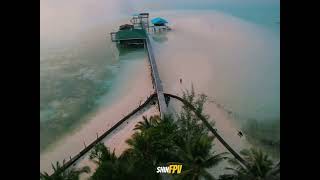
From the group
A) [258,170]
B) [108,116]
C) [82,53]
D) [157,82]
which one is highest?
[82,53]

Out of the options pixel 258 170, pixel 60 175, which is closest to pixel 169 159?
pixel 258 170

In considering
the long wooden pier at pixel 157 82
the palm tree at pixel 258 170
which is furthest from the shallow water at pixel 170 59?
the palm tree at pixel 258 170

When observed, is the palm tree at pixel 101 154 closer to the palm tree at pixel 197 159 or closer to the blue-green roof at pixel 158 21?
the palm tree at pixel 197 159

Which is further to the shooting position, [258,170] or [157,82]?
[157,82]

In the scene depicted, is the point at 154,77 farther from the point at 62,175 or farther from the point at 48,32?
the point at 62,175

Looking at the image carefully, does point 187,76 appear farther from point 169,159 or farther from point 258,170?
point 258,170
